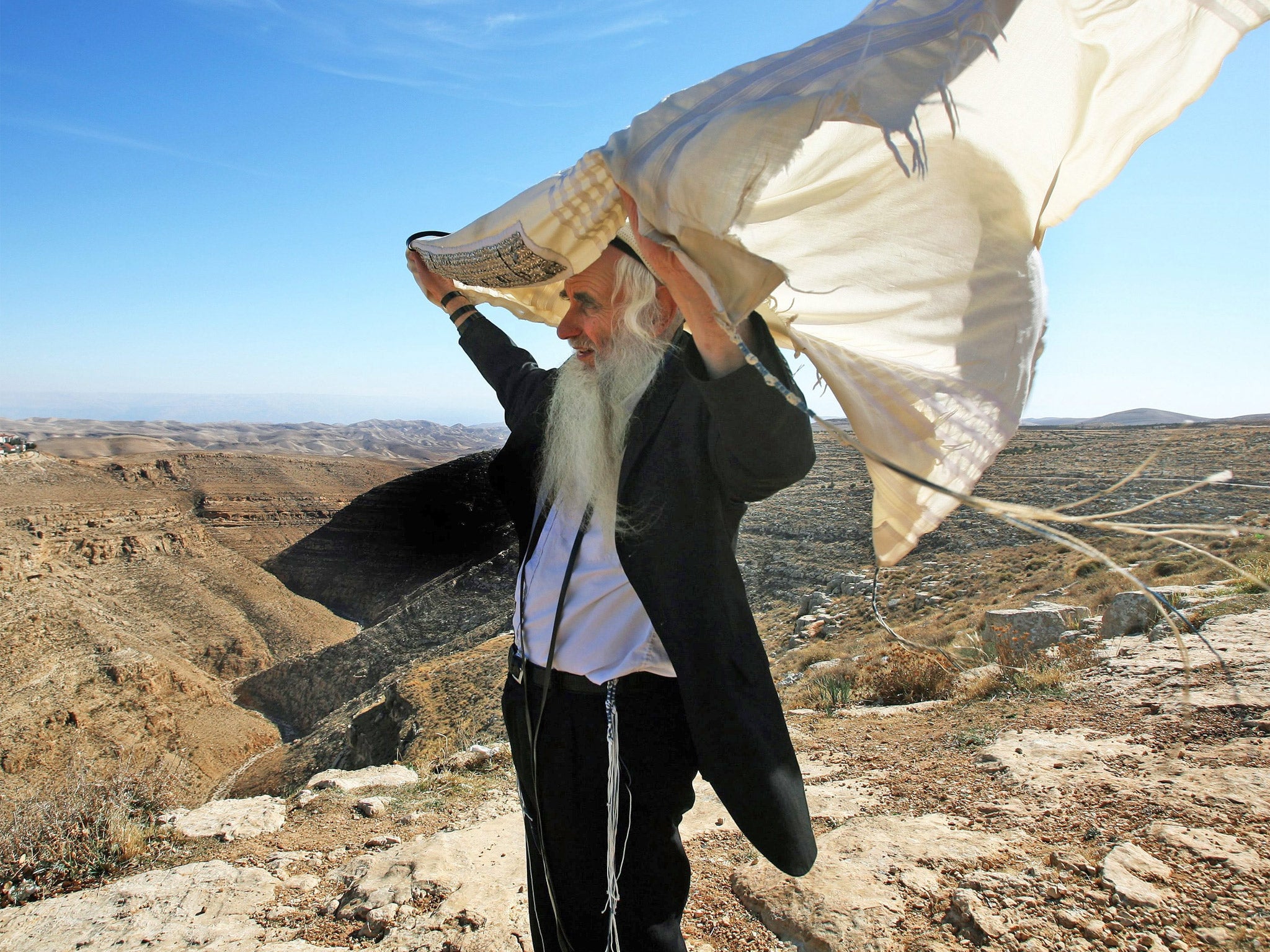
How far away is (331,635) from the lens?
89.7 ft

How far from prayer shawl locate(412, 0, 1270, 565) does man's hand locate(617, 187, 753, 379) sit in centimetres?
3

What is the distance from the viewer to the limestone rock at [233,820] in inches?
150

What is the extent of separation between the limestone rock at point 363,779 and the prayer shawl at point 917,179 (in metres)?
4.77

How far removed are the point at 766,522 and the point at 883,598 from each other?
7.72 metres

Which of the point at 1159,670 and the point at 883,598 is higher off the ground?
the point at 1159,670

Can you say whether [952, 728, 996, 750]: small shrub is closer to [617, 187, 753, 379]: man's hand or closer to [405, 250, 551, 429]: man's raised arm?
[405, 250, 551, 429]: man's raised arm

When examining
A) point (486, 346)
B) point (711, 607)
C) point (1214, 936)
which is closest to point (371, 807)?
point (486, 346)

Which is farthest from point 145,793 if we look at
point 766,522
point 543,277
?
point 766,522

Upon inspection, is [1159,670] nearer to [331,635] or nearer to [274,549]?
[331,635]

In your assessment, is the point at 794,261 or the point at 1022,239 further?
the point at 1022,239

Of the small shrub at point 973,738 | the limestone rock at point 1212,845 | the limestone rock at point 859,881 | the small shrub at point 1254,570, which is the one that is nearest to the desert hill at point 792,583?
the small shrub at point 1254,570

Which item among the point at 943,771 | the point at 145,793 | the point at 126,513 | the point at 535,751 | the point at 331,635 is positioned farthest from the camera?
the point at 126,513

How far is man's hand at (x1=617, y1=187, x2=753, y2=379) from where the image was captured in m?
1.04

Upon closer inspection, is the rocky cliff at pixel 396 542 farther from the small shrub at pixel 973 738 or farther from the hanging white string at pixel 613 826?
the hanging white string at pixel 613 826
